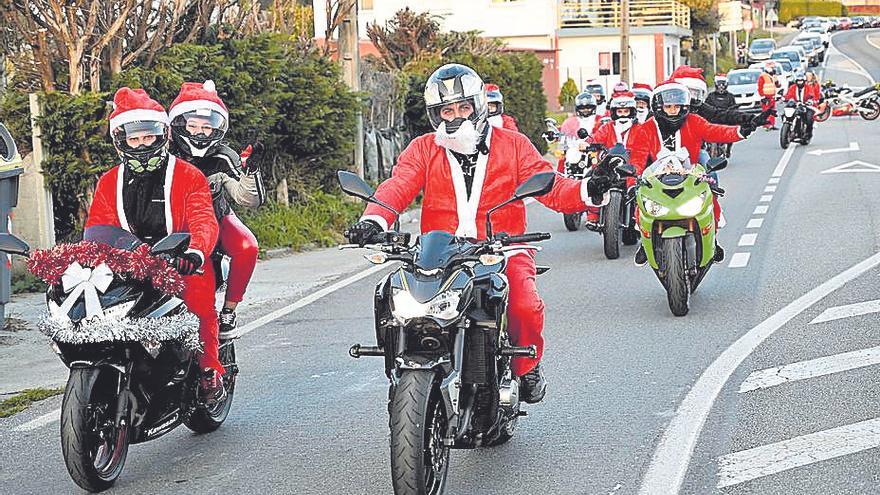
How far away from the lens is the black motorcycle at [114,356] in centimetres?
584

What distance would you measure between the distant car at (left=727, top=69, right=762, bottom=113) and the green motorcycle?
34071 mm

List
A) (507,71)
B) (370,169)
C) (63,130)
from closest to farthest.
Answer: (63,130) → (370,169) → (507,71)

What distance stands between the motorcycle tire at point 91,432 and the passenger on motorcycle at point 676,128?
7016mm

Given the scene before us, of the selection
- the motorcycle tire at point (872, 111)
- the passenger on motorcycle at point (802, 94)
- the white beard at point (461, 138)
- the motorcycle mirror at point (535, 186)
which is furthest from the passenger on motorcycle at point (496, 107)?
the motorcycle tire at point (872, 111)

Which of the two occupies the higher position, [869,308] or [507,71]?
[507,71]

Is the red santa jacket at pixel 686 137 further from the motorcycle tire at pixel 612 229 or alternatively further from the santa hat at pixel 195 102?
the santa hat at pixel 195 102

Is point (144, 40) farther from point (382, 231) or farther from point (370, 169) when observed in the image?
point (382, 231)

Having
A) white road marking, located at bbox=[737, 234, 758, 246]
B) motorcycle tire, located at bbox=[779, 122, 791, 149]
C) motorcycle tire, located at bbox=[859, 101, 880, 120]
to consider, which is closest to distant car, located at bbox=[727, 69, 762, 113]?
motorcycle tire, located at bbox=[859, 101, 880, 120]

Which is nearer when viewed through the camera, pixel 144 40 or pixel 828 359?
pixel 828 359

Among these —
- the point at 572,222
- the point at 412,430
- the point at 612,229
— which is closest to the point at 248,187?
the point at 412,430

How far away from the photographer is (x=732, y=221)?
54.7 ft

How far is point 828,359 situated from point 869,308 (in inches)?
79.5

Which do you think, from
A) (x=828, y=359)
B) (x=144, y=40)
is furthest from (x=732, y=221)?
(x=828, y=359)

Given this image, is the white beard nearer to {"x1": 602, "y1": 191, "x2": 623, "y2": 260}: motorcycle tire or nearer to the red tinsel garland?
the red tinsel garland
